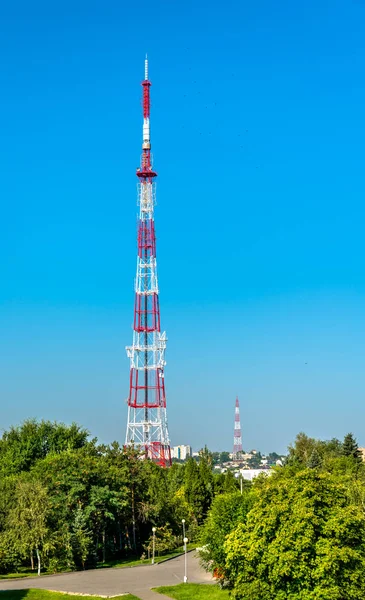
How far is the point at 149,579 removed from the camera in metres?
39.3

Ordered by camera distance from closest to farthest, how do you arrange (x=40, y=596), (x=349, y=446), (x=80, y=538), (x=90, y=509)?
(x=40, y=596) < (x=80, y=538) < (x=90, y=509) < (x=349, y=446)

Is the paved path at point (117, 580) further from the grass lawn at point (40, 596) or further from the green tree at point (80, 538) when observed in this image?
the green tree at point (80, 538)

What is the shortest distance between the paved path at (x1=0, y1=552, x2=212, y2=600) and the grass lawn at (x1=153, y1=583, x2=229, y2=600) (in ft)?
2.61

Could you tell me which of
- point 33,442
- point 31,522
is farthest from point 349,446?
point 31,522

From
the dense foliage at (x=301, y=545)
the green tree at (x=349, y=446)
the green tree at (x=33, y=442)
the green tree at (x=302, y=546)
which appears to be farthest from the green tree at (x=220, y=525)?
the green tree at (x=349, y=446)

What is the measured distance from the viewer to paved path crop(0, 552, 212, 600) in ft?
117

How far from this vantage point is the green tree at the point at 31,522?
4056 centimetres

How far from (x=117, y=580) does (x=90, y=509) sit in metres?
6.12

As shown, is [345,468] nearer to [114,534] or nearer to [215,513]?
[114,534]

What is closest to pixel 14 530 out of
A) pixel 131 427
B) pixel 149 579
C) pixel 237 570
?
pixel 149 579

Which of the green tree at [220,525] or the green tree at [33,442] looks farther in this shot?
the green tree at [33,442]

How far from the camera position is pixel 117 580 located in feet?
128

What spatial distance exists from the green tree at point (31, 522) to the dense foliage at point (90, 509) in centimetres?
5

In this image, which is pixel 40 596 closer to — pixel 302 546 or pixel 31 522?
pixel 31 522
